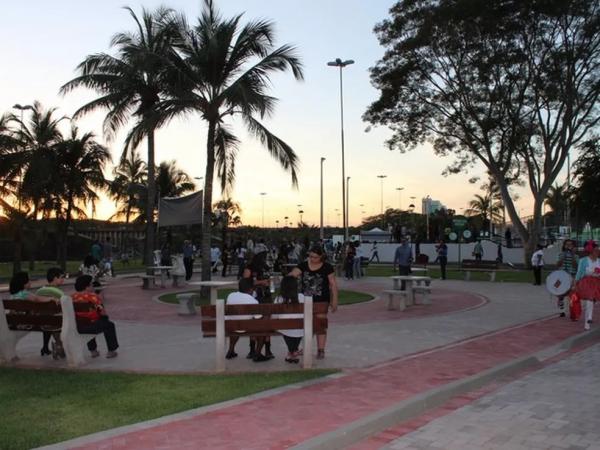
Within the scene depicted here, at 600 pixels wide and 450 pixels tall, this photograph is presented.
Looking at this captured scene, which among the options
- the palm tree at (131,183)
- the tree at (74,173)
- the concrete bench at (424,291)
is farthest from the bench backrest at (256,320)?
the palm tree at (131,183)

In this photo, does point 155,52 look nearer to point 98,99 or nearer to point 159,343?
point 98,99

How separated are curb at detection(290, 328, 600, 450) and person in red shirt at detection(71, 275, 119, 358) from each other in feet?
13.7

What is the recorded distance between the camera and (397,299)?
15.0 m

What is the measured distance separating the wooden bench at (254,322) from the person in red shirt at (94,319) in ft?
4.98

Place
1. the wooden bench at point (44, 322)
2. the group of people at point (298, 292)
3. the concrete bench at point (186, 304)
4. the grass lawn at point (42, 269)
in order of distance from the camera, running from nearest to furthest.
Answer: the wooden bench at point (44, 322), the group of people at point (298, 292), the concrete bench at point (186, 304), the grass lawn at point (42, 269)

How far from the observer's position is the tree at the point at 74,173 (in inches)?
1095

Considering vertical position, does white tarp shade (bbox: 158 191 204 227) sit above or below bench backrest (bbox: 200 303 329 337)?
above

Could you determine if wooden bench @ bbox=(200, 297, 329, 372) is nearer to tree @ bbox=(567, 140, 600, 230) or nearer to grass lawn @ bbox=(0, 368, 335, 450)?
grass lawn @ bbox=(0, 368, 335, 450)

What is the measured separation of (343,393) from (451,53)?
24.3 meters

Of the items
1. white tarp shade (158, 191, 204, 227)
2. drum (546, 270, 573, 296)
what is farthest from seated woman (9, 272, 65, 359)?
white tarp shade (158, 191, 204, 227)

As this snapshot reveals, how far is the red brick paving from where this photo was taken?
481cm

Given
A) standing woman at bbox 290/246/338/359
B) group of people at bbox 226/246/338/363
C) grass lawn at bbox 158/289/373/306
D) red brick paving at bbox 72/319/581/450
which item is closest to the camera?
red brick paving at bbox 72/319/581/450

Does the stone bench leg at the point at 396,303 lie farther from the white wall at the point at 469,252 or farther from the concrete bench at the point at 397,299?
the white wall at the point at 469,252

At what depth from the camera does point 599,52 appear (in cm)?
2681
